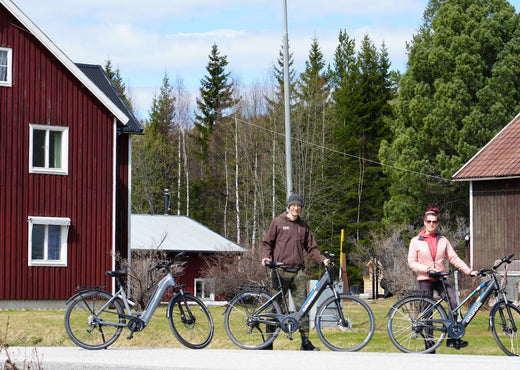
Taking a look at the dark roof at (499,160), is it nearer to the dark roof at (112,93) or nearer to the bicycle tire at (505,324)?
the dark roof at (112,93)

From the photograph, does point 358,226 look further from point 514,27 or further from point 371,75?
point 514,27

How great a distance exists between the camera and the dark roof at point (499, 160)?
34.7 m

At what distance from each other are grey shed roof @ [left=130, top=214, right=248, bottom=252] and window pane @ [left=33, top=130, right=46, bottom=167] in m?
12.0

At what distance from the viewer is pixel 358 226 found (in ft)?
209

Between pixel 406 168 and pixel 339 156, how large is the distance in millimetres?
13369

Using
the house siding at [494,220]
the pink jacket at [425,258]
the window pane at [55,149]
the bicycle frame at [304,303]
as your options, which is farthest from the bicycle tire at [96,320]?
the house siding at [494,220]

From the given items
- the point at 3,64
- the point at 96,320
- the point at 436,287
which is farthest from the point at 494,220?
the point at 96,320

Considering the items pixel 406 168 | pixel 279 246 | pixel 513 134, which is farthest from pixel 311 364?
pixel 406 168

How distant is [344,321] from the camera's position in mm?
12188

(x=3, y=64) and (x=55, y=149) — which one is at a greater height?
(x=3, y=64)

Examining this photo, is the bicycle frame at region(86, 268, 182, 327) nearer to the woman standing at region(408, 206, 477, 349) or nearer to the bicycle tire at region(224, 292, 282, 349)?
the bicycle tire at region(224, 292, 282, 349)

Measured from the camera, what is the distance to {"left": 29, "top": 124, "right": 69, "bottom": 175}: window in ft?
91.4

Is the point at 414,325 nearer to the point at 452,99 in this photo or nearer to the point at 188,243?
the point at 188,243

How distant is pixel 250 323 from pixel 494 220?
25273 mm
